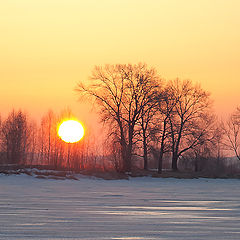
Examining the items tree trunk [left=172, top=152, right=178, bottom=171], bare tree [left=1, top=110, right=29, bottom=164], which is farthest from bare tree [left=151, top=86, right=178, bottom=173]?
bare tree [left=1, top=110, right=29, bottom=164]

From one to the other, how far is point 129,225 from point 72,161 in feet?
97.1

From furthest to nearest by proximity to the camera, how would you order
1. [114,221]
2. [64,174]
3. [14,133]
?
1. [14,133]
2. [64,174]
3. [114,221]

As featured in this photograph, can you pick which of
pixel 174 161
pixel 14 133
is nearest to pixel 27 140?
pixel 14 133

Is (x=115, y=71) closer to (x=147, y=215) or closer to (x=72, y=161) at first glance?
(x=72, y=161)

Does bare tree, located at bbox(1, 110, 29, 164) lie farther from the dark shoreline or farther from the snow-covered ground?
Result: the snow-covered ground

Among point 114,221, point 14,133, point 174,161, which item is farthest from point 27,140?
point 114,221

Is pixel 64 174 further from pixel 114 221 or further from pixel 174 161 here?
pixel 174 161

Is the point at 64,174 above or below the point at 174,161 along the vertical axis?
below

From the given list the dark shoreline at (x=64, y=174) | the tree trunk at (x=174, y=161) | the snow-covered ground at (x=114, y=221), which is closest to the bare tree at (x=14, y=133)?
the tree trunk at (x=174, y=161)

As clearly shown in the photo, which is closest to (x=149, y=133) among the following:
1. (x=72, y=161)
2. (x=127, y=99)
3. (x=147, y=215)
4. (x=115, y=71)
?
(x=127, y=99)

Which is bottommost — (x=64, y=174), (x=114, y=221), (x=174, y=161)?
(x=114, y=221)

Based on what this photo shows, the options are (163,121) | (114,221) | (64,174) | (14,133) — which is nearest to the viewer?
(114,221)

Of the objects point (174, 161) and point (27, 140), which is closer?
point (174, 161)

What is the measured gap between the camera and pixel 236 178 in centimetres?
3900
